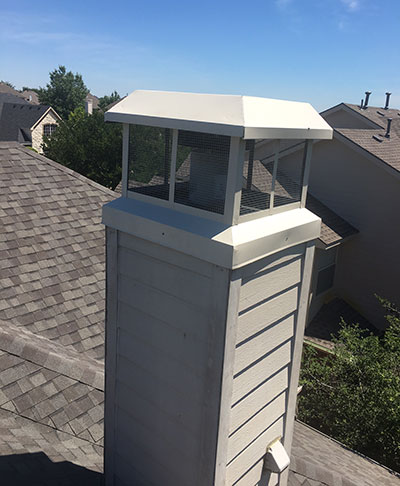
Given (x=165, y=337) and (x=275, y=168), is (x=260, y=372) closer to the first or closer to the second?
(x=165, y=337)

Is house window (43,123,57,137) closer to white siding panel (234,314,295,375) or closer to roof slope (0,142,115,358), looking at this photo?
roof slope (0,142,115,358)

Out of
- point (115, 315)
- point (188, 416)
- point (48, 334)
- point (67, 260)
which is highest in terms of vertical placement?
point (115, 315)

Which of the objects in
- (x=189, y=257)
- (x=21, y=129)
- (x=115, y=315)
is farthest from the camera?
(x=21, y=129)

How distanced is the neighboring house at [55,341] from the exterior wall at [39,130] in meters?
45.4

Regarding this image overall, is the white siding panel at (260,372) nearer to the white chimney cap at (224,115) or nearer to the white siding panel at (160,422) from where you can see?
the white siding panel at (160,422)

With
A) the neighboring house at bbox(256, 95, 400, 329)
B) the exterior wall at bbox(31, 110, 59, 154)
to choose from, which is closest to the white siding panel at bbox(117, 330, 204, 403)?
the neighboring house at bbox(256, 95, 400, 329)

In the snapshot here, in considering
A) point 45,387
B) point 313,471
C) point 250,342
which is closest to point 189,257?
point 250,342

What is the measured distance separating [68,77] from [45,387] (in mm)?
84055

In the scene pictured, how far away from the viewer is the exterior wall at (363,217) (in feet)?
51.5

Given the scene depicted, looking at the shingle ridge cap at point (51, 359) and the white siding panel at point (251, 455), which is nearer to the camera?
the white siding panel at point (251, 455)

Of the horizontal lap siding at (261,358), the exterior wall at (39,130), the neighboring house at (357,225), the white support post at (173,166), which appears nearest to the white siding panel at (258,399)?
the horizontal lap siding at (261,358)

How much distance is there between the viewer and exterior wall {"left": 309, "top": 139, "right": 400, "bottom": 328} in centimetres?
1570

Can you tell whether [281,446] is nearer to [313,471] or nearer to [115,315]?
[313,471]

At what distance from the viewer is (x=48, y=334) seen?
722 centimetres
